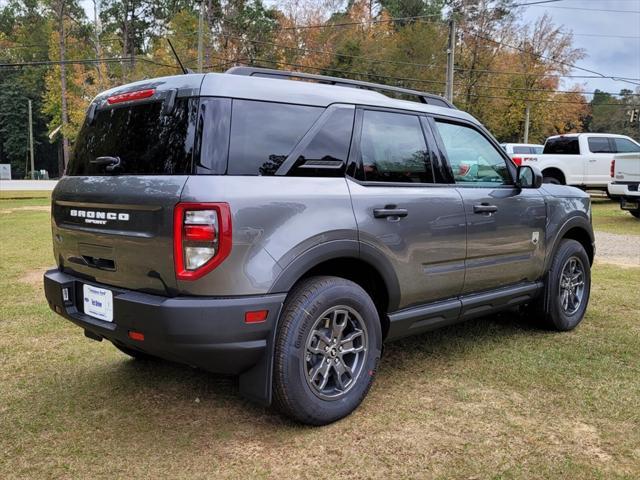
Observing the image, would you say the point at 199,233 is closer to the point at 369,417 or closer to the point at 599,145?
the point at 369,417

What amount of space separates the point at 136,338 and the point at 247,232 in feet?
2.59

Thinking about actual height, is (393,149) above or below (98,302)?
above

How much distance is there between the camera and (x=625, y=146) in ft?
57.5

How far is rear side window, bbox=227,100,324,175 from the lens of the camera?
2793 millimetres

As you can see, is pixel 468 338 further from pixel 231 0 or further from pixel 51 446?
pixel 231 0

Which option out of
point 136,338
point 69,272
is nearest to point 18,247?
point 69,272

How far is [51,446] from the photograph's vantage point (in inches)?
113

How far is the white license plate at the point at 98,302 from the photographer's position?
2.96m

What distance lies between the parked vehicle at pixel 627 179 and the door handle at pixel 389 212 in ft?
38.9

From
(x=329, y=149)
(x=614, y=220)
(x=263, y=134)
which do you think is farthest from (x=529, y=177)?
(x=614, y=220)

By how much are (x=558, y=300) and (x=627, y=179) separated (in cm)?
1019

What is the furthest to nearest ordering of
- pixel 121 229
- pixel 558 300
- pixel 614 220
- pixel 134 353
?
pixel 614 220
pixel 558 300
pixel 134 353
pixel 121 229

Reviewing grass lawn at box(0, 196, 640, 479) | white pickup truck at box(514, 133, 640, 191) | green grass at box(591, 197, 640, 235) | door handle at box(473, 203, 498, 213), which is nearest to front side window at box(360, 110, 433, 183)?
door handle at box(473, 203, 498, 213)

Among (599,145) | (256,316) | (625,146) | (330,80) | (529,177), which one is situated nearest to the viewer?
(256,316)
